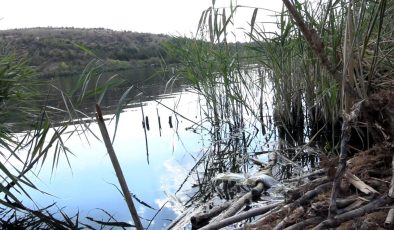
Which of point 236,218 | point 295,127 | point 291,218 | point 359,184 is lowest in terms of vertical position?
point 295,127

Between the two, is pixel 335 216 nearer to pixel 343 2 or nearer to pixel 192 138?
pixel 343 2

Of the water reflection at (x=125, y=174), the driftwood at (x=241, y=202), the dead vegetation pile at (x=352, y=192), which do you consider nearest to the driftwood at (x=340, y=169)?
the dead vegetation pile at (x=352, y=192)

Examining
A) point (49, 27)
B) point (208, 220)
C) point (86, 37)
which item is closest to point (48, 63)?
point (86, 37)

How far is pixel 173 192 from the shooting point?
3.65m

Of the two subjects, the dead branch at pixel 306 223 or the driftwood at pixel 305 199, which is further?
the driftwood at pixel 305 199

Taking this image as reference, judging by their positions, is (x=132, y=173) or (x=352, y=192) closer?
(x=352, y=192)

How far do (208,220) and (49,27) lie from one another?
42.9 meters

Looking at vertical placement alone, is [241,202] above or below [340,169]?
below

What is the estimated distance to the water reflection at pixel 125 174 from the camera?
343cm

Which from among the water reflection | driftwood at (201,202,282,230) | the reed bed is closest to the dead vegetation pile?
driftwood at (201,202,282,230)

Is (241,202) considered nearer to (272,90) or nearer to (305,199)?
(305,199)

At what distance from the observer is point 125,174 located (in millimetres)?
4297

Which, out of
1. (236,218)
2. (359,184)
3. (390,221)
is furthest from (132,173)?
(390,221)

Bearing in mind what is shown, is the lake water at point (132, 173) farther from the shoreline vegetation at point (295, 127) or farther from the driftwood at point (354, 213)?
the driftwood at point (354, 213)
